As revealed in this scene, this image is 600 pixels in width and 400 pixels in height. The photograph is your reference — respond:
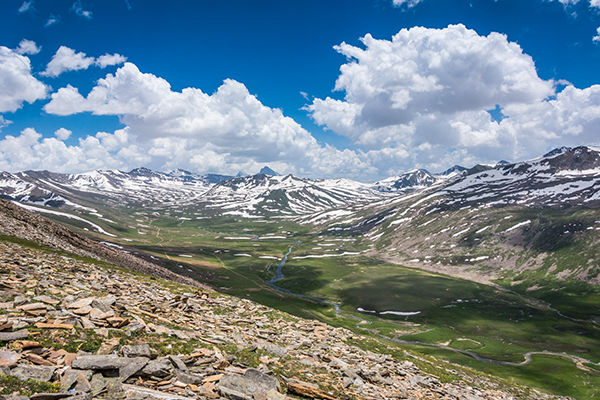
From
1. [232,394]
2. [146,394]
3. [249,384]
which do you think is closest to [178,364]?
[146,394]

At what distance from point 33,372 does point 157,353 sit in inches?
211

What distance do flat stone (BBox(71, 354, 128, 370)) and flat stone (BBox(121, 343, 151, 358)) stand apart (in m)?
1.15

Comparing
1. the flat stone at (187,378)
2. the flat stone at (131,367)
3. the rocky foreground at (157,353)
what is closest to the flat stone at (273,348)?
the rocky foreground at (157,353)

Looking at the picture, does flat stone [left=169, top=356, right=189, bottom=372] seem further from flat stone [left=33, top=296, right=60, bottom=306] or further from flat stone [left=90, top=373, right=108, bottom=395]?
flat stone [left=33, top=296, right=60, bottom=306]

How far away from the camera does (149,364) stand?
12938 millimetres

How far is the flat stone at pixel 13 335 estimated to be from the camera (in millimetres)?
12066

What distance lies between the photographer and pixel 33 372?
10.4 metres

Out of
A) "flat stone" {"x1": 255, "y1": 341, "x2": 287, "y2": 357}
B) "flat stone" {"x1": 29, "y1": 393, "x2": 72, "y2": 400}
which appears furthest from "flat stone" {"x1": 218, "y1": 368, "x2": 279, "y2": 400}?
"flat stone" {"x1": 255, "y1": 341, "x2": 287, "y2": 357}

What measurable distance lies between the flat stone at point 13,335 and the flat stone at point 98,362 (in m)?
2.94

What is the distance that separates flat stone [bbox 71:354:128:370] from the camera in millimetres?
11562

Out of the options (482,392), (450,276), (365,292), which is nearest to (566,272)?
(450,276)

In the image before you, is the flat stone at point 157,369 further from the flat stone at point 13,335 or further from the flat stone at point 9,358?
the flat stone at point 13,335

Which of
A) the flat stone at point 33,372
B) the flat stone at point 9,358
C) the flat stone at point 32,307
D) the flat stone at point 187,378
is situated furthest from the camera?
the flat stone at point 32,307

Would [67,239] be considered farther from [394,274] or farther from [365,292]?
[394,274]
